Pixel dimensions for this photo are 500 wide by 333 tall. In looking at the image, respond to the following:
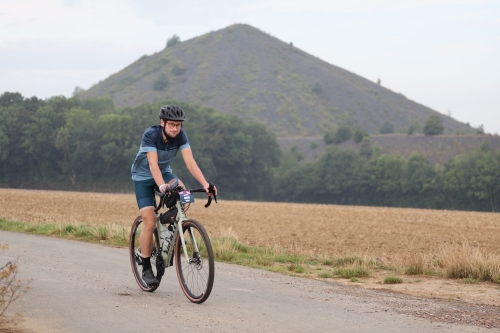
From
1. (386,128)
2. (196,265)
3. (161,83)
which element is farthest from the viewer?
(161,83)

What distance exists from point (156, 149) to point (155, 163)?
9.0 inches

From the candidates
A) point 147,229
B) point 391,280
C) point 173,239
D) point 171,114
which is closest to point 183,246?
point 173,239

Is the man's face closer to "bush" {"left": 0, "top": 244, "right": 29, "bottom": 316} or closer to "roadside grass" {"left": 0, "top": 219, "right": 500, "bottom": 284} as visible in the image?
"bush" {"left": 0, "top": 244, "right": 29, "bottom": 316}

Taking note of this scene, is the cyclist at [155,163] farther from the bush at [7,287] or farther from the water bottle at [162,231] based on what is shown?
the bush at [7,287]

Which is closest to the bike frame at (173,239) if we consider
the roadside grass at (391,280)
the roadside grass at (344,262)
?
the roadside grass at (344,262)

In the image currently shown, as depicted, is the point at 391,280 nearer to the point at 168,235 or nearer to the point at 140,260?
the point at 140,260

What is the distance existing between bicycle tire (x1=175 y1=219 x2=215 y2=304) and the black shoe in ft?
1.50

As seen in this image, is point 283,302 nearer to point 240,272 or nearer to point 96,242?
point 240,272

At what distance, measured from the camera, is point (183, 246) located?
8.81m

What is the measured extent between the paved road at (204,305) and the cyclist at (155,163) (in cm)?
65

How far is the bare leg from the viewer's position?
30.3 feet

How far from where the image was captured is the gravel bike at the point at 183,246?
28.0 feet

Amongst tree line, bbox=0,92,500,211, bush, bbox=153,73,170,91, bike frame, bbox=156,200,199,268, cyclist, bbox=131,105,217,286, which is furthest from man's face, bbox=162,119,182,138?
bush, bbox=153,73,170,91

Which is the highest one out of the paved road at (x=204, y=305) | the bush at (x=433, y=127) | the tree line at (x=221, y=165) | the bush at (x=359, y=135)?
the bush at (x=433, y=127)
